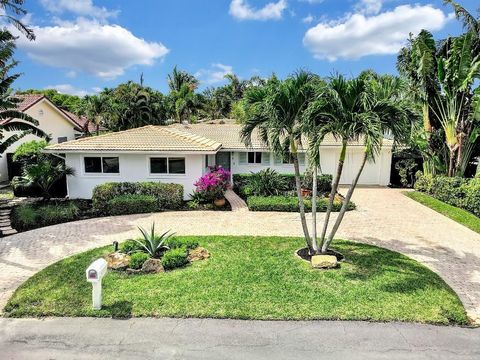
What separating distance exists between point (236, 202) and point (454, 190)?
1171cm

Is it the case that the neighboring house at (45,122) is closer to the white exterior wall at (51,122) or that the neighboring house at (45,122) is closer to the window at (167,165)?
the white exterior wall at (51,122)

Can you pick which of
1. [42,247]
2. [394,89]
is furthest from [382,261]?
[42,247]

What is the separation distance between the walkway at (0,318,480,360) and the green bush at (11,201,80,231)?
814 cm

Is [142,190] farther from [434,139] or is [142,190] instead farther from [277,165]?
[434,139]

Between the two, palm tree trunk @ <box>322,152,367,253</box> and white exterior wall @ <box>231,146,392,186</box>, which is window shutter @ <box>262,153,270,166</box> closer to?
white exterior wall @ <box>231,146,392,186</box>

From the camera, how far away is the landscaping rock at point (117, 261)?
32.7 feet

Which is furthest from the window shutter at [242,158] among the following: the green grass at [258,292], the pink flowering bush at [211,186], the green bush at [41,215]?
the green grass at [258,292]

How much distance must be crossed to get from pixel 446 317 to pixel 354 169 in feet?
59.5

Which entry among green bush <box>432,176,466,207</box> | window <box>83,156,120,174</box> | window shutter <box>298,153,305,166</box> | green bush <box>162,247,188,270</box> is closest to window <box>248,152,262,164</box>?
window shutter <box>298,153,305,166</box>

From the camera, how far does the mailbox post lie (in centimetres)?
759

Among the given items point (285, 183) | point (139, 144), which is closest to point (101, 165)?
point (139, 144)

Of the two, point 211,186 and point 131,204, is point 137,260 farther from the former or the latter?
point 211,186

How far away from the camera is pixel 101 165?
19.0m

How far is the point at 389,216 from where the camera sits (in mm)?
16703
